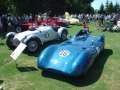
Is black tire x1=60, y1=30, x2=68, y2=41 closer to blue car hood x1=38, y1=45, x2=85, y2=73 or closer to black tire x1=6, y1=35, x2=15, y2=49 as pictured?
black tire x1=6, y1=35, x2=15, y2=49

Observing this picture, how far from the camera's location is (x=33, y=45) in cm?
1266

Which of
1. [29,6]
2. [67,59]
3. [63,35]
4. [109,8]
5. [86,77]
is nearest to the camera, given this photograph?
[67,59]

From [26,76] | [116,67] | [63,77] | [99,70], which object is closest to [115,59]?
[116,67]

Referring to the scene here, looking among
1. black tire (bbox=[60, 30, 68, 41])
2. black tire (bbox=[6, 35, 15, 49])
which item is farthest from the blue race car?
black tire (bbox=[60, 30, 68, 41])

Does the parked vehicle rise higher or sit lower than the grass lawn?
higher

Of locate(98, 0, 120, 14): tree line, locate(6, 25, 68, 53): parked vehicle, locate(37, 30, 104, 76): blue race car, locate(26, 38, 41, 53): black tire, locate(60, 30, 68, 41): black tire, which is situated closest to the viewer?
locate(37, 30, 104, 76): blue race car

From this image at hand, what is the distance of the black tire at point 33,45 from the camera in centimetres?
1246

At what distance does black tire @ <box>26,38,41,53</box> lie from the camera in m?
12.5

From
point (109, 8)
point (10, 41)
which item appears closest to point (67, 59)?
point (10, 41)

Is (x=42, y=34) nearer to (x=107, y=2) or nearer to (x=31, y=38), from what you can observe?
(x=31, y=38)

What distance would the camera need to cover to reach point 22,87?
26.5ft

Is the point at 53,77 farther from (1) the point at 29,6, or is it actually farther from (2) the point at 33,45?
(1) the point at 29,6

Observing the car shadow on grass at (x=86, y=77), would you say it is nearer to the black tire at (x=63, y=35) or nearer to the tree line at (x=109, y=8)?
the black tire at (x=63, y=35)

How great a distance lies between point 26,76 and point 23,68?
43.1 inches
